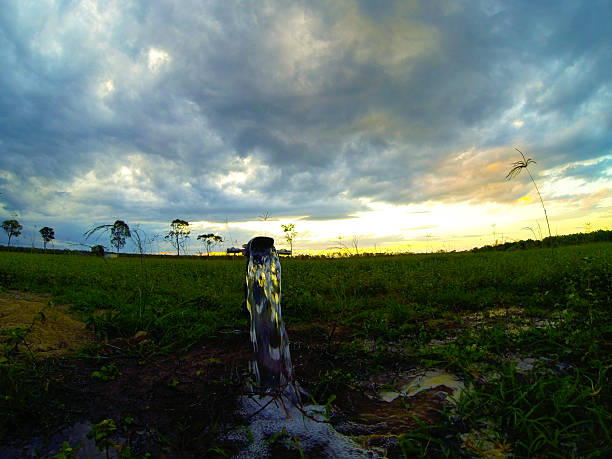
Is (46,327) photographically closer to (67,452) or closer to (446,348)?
(67,452)

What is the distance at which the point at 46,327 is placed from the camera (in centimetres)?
428

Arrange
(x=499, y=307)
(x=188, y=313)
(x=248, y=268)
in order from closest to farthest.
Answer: (x=248, y=268)
(x=188, y=313)
(x=499, y=307)

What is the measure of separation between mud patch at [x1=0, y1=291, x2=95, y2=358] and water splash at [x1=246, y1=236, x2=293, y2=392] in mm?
1998

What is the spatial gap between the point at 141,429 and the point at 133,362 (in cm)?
112

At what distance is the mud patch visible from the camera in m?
Result: 3.73

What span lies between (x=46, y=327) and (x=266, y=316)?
113 inches

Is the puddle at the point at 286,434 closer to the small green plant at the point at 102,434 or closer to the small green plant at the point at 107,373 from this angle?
the small green plant at the point at 102,434

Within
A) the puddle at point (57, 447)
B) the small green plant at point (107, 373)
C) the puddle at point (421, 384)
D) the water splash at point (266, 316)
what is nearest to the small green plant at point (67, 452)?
the puddle at point (57, 447)

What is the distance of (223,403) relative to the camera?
2.97m

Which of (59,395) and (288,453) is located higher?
(59,395)

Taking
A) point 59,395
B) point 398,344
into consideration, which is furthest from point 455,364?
point 59,395

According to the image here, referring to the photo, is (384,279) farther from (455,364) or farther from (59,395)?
(59,395)

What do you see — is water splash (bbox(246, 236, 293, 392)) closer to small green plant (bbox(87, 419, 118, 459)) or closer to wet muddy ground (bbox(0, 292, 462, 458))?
wet muddy ground (bbox(0, 292, 462, 458))

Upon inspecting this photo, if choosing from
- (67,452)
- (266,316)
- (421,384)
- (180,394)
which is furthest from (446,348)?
(67,452)
